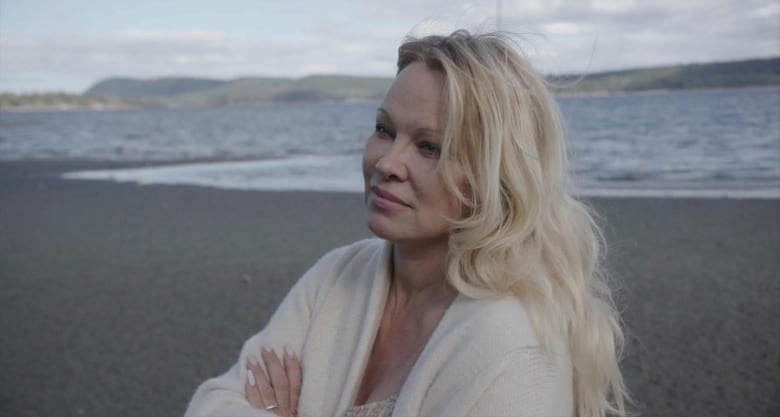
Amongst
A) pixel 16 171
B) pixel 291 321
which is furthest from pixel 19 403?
pixel 16 171

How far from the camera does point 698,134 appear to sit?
30469mm

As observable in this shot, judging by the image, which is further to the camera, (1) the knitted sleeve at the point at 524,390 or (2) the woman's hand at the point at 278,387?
(2) the woman's hand at the point at 278,387

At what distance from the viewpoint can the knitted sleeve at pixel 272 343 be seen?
209cm

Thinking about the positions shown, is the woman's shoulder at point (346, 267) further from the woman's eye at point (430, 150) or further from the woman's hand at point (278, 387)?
the woman's eye at point (430, 150)

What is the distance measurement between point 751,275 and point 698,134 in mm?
24532

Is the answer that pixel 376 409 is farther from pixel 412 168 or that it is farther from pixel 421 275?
pixel 412 168

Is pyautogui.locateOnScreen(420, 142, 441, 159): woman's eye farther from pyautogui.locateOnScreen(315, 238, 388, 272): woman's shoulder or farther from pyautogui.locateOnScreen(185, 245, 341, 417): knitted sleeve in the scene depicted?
pyautogui.locateOnScreen(185, 245, 341, 417): knitted sleeve

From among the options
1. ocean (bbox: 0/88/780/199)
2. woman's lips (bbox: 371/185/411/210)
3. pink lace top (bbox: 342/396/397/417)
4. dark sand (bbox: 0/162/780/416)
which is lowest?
ocean (bbox: 0/88/780/199)

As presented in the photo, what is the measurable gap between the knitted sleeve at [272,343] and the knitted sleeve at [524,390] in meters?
0.71

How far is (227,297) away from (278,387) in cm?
560

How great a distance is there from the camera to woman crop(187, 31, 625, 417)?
5.38ft

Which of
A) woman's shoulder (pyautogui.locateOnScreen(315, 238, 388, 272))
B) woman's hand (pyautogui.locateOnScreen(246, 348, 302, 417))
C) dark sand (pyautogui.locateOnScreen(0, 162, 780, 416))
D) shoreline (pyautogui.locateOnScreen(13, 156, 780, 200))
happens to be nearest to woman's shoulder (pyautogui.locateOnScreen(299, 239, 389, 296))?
woman's shoulder (pyautogui.locateOnScreen(315, 238, 388, 272))

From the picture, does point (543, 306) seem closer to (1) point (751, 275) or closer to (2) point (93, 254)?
(1) point (751, 275)

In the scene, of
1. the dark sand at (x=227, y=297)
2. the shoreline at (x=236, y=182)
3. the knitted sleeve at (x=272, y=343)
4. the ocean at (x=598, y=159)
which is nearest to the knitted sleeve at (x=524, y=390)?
the knitted sleeve at (x=272, y=343)
